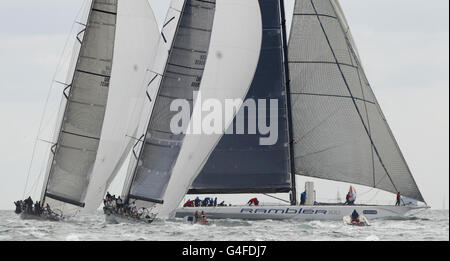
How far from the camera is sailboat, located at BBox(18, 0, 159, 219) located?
40.9 metres

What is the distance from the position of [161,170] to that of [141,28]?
7.23m

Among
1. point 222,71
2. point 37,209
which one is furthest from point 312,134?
point 37,209

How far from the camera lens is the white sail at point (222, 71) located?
39.1 m

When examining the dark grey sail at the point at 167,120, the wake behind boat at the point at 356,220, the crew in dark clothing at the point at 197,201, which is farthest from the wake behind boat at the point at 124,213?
the wake behind boat at the point at 356,220

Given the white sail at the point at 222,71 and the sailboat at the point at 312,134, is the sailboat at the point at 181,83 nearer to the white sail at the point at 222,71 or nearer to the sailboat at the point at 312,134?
the white sail at the point at 222,71

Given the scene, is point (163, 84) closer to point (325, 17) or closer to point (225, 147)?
point (225, 147)

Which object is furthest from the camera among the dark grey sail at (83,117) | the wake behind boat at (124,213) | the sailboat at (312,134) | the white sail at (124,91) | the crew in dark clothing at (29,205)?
the sailboat at (312,134)

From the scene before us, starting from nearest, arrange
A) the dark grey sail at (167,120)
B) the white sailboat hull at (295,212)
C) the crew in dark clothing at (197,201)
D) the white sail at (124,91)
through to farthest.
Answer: the dark grey sail at (167,120)
the white sail at (124,91)
the white sailboat hull at (295,212)
the crew in dark clothing at (197,201)

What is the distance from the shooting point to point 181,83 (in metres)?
39.7

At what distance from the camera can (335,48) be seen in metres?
44.5

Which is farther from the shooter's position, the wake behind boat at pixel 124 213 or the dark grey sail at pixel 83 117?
the dark grey sail at pixel 83 117

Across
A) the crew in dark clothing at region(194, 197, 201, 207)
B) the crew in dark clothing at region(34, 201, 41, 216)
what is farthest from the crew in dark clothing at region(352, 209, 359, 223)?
the crew in dark clothing at region(34, 201, 41, 216)

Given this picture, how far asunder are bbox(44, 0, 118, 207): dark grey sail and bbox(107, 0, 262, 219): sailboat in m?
2.07
